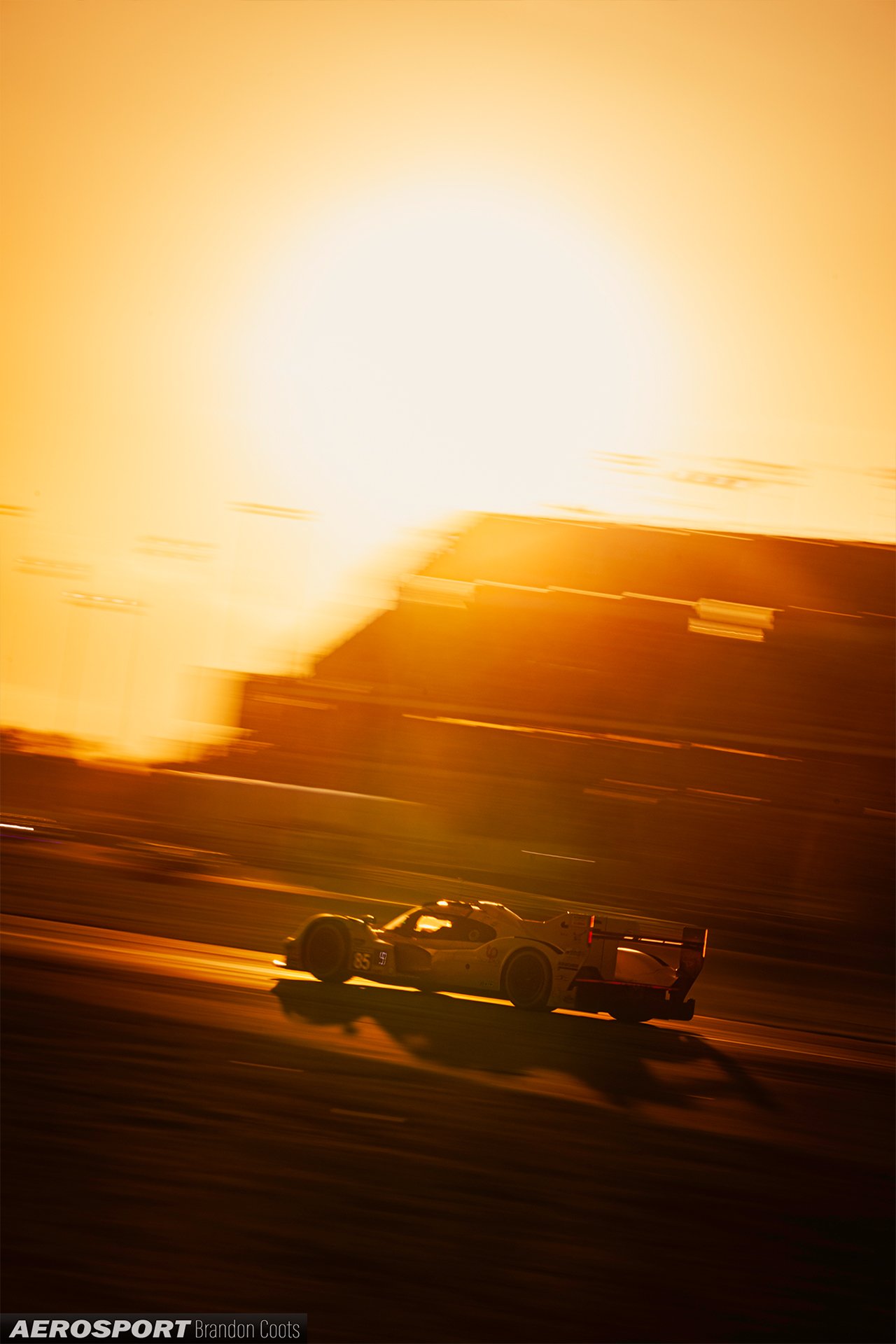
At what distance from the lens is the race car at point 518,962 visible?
549 centimetres

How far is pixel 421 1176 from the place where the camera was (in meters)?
2.97

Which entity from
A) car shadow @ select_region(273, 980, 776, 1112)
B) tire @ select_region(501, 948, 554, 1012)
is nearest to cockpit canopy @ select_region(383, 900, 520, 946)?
tire @ select_region(501, 948, 554, 1012)

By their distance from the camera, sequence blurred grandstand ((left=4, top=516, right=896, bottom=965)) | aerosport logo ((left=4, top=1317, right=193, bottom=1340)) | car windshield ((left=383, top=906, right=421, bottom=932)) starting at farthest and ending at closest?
blurred grandstand ((left=4, top=516, right=896, bottom=965)), car windshield ((left=383, top=906, right=421, bottom=932)), aerosport logo ((left=4, top=1317, right=193, bottom=1340))

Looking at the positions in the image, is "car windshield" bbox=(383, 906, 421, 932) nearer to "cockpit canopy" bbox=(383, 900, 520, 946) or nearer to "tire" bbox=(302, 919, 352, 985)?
"cockpit canopy" bbox=(383, 900, 520, 946)

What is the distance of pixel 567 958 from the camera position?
217 inches

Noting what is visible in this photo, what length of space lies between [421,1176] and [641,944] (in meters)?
2.99

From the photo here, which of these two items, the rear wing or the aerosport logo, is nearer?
the aerosport logo

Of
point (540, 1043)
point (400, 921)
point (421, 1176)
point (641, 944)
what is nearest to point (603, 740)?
point (641, 944)

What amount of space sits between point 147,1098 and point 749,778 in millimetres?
14071

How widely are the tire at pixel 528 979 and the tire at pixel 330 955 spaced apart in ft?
3.17

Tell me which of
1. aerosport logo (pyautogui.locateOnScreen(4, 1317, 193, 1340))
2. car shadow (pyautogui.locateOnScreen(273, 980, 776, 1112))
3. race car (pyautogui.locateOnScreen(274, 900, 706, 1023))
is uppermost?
race car (pyautogui.locateOnScreen(274, 900, 706, 1023))

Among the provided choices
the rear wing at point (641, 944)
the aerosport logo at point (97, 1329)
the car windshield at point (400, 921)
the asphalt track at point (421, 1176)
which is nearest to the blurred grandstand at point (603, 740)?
the car windshield at point (400, 921)

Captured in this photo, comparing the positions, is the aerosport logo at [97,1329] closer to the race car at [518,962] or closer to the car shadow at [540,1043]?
the car shadow at [540,1043]

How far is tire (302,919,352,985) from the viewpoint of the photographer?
5488 mm
